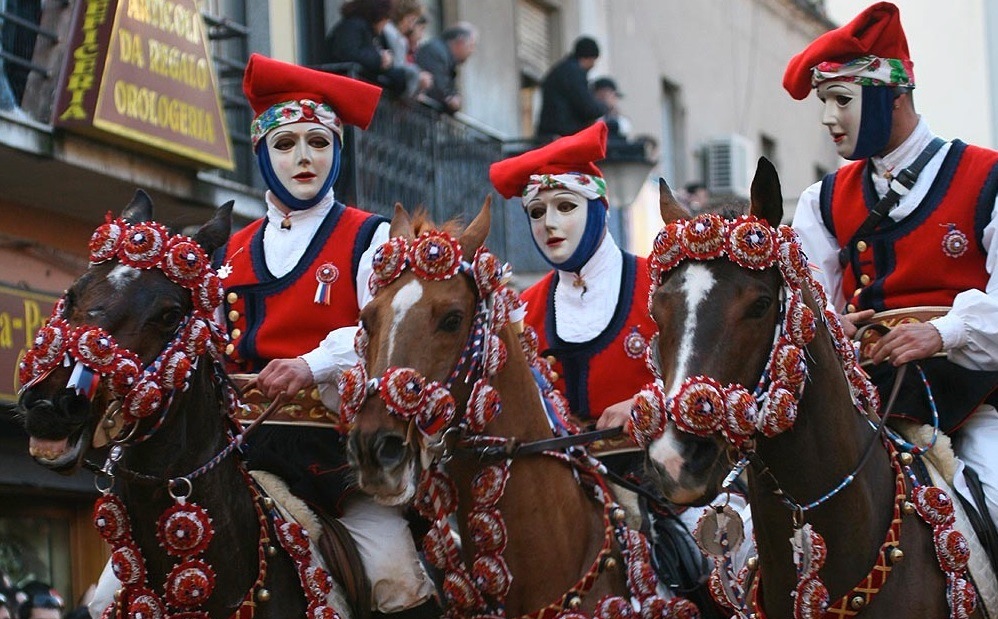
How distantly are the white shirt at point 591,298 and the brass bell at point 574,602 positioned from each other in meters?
1.58

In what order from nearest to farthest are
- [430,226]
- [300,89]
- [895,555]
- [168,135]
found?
1. [895,555]
2. [430,226]
3. [300,89]
4. [168,135]

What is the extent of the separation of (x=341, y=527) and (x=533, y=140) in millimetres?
12624

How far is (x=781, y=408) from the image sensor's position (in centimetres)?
611

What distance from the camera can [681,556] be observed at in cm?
830

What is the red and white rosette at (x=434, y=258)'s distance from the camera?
725 cm

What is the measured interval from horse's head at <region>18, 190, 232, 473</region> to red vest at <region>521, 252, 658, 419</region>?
2158 mm

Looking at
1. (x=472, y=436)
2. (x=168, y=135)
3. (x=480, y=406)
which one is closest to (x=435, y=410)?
(x=480, y=406)

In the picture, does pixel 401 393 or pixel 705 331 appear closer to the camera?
pixel 705 331

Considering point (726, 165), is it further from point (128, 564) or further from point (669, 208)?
point (128, 564)

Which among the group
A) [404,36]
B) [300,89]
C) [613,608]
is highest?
[404,36]

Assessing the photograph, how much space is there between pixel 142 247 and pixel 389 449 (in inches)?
44.3

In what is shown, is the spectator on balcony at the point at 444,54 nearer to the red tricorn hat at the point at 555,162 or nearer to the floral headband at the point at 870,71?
the red tricorn hat at the point at 555,162

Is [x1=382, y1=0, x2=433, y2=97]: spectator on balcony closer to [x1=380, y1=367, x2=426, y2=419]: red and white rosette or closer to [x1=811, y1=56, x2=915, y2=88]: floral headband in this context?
[x1=811, y1=56, x2=915, y2=88]: floral headband

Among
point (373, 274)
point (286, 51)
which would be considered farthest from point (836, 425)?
point (286, 51)
